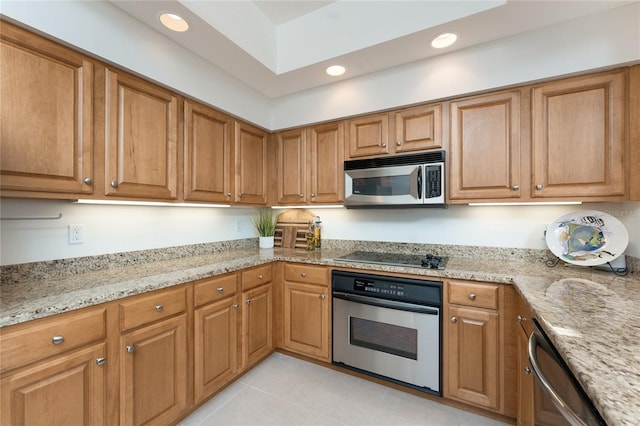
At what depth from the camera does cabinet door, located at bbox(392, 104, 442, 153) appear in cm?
205

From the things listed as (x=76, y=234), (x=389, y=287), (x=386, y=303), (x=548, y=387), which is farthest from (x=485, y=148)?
(x=76, y=234)

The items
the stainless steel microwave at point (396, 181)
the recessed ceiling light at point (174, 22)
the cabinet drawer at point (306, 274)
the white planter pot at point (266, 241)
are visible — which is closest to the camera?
the recessed ceiling light at point (174, 22)

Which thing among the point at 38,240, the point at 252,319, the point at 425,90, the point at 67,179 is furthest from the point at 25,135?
the point at 425,90

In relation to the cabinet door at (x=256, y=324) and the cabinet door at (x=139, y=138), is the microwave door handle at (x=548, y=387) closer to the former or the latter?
the cabinet door at (x=256, y=324)

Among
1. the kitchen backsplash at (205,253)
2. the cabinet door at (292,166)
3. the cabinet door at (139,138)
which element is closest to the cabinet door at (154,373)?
the kitchen backsplash at (205,253)

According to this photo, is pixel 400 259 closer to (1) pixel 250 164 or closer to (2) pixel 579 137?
(2) pixel 579 137

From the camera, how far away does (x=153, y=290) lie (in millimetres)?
1450

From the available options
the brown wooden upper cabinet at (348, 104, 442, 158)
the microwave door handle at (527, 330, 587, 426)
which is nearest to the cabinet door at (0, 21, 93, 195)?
the brown wooden upper cabinet at (348, 104, 442, 158)

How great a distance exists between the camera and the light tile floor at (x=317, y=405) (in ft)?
5.52

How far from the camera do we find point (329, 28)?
77.9 inches

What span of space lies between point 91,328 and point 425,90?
250 cm

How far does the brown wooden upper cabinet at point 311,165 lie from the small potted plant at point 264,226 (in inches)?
12.3

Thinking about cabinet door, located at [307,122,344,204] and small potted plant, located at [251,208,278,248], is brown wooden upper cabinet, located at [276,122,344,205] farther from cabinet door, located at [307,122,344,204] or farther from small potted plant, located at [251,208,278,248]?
small potted plant, located at [251,208,278,248]

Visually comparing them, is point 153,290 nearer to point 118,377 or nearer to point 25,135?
point 118,377
